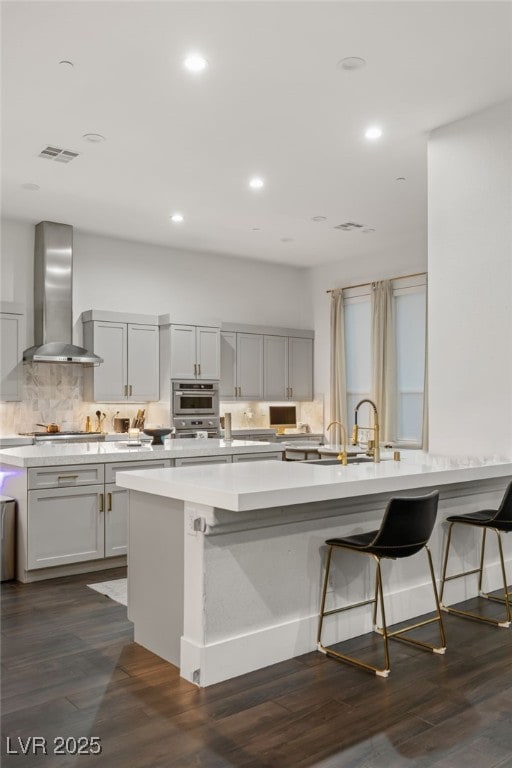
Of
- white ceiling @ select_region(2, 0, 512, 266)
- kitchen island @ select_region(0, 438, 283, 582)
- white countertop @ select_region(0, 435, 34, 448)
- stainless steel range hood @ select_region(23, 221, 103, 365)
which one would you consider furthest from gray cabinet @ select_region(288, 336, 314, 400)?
kitchen island @ select_region(0, 438, 283, 582)

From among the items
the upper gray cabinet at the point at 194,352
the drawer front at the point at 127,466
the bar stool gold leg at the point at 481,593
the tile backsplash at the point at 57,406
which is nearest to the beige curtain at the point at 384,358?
the upper gray cabinet at the point at 194,352

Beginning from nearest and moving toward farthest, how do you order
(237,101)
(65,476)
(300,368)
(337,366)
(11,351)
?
(237,101), (65,476), (11,351), (337,366), (300,368)

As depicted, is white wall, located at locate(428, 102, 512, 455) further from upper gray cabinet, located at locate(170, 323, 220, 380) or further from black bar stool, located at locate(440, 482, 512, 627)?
upper gray cabinet, located at locate(170, 323, 220, 380)

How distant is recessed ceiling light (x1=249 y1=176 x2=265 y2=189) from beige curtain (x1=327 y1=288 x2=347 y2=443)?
127 inches

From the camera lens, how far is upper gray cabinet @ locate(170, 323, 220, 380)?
803 centimetres

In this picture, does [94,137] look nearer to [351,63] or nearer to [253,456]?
[351,63]

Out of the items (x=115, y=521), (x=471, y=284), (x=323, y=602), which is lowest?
(x=323, y=602)

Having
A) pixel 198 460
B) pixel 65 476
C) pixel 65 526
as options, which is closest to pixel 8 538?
pixel 65 526

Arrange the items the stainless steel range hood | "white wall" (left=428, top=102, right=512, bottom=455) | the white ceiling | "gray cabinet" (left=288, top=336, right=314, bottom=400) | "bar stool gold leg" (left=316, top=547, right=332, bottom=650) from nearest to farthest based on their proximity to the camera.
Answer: "bar stool gold leg" (left=316, top=547, right=332, bottom=650), the white ceiling, "white wall" (left=428, top=102, right=512, bottom=455), the stainless steel range hood, "gray cabinet" (left=288, top=336, right=314, bottom=400)

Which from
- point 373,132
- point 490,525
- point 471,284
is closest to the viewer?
point 490,525

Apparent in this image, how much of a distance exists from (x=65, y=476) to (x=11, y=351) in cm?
292

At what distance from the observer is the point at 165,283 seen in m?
8.66

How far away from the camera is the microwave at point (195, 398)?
8.00m

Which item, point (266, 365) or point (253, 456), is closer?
point (253, 456)
